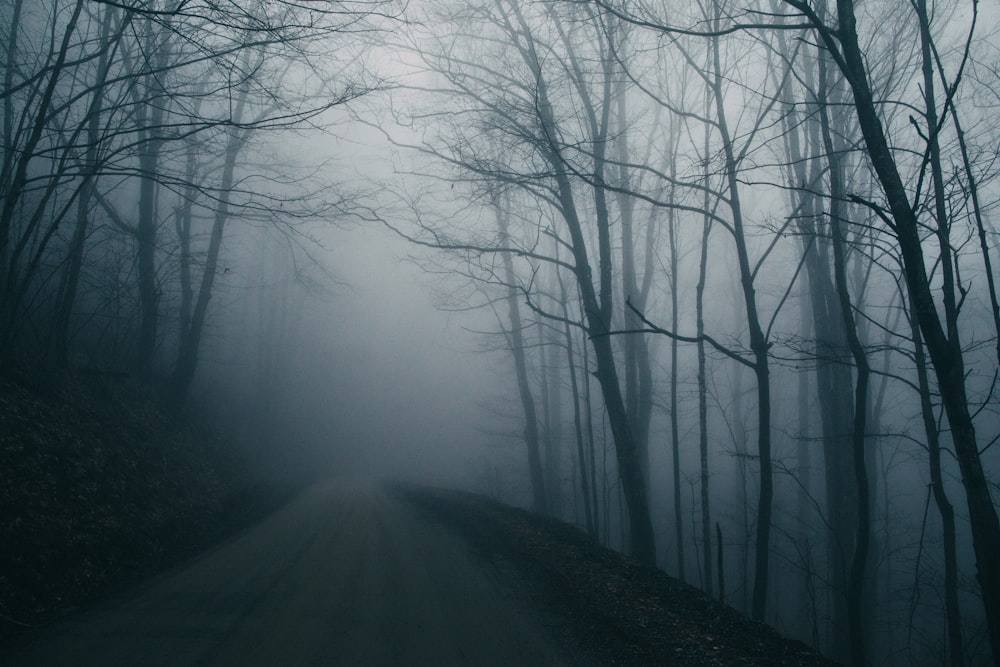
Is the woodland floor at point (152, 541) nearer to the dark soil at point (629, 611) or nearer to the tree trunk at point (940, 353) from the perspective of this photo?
the dark soil at point (629, 611)

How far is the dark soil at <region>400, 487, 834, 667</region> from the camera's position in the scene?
495cm

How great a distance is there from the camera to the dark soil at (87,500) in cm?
650

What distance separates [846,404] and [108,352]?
20.3 meters

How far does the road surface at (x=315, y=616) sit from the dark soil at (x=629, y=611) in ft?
1.29

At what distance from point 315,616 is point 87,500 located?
203 inches

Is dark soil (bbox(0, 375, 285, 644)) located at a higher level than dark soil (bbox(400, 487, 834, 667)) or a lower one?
higher

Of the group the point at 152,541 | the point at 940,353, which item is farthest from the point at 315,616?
the point at 940,353

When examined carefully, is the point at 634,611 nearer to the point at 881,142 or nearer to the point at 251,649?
the point at 251,649

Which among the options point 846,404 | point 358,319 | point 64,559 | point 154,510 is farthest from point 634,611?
point 358,319

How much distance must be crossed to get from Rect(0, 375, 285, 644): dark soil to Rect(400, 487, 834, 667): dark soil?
15.5ft

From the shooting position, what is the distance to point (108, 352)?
1886 cm

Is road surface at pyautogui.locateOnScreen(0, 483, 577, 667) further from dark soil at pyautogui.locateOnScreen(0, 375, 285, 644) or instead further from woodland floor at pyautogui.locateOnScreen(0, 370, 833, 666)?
dark soil at pyautogui.locateOnScreen(0, 375, 285, 644)

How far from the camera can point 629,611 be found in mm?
5973

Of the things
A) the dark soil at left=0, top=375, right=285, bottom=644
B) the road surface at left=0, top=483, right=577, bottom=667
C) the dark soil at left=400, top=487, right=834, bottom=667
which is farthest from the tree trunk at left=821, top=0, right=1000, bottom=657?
the dark soil at left=0, top=375, right=285, bottom=644
